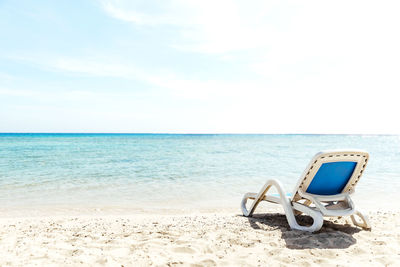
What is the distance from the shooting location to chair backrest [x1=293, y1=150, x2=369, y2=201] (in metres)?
3.89

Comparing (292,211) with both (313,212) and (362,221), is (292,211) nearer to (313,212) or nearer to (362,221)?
(313,212)

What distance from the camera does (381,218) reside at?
5.02m

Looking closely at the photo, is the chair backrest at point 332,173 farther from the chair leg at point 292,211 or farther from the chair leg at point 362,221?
the chair leg at point 362,221

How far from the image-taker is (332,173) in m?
4.08

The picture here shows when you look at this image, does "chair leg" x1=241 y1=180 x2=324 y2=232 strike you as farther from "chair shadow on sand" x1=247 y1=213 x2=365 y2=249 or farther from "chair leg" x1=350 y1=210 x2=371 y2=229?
"chair leg" x1=350 y1=210 x2=371 y2=229

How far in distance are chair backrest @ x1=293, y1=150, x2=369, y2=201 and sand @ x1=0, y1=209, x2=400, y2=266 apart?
1.97 feet

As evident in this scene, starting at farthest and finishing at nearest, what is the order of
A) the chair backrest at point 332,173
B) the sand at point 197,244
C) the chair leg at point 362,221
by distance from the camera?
the chair leg at point 362,221 → the chair backrest at point 332,173 → the sand at point 197,244

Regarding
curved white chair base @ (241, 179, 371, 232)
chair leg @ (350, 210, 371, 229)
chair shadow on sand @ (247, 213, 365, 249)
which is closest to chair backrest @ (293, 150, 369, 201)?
curved white chair base @ (241, 179, 371, 232)

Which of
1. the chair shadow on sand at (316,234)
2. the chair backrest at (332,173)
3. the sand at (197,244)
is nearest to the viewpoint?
the sand at (197,244)

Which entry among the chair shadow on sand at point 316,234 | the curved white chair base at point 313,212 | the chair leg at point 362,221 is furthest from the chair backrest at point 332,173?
the chair shadow on sand at point 316,234

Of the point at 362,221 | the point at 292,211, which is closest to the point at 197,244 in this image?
the point at 292,211

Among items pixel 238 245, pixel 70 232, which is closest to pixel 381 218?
pixel 238 245

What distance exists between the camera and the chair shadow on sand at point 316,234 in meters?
3.55

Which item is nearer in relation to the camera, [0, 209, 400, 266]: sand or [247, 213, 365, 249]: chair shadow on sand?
[0, 209, 400, 266]: sand
